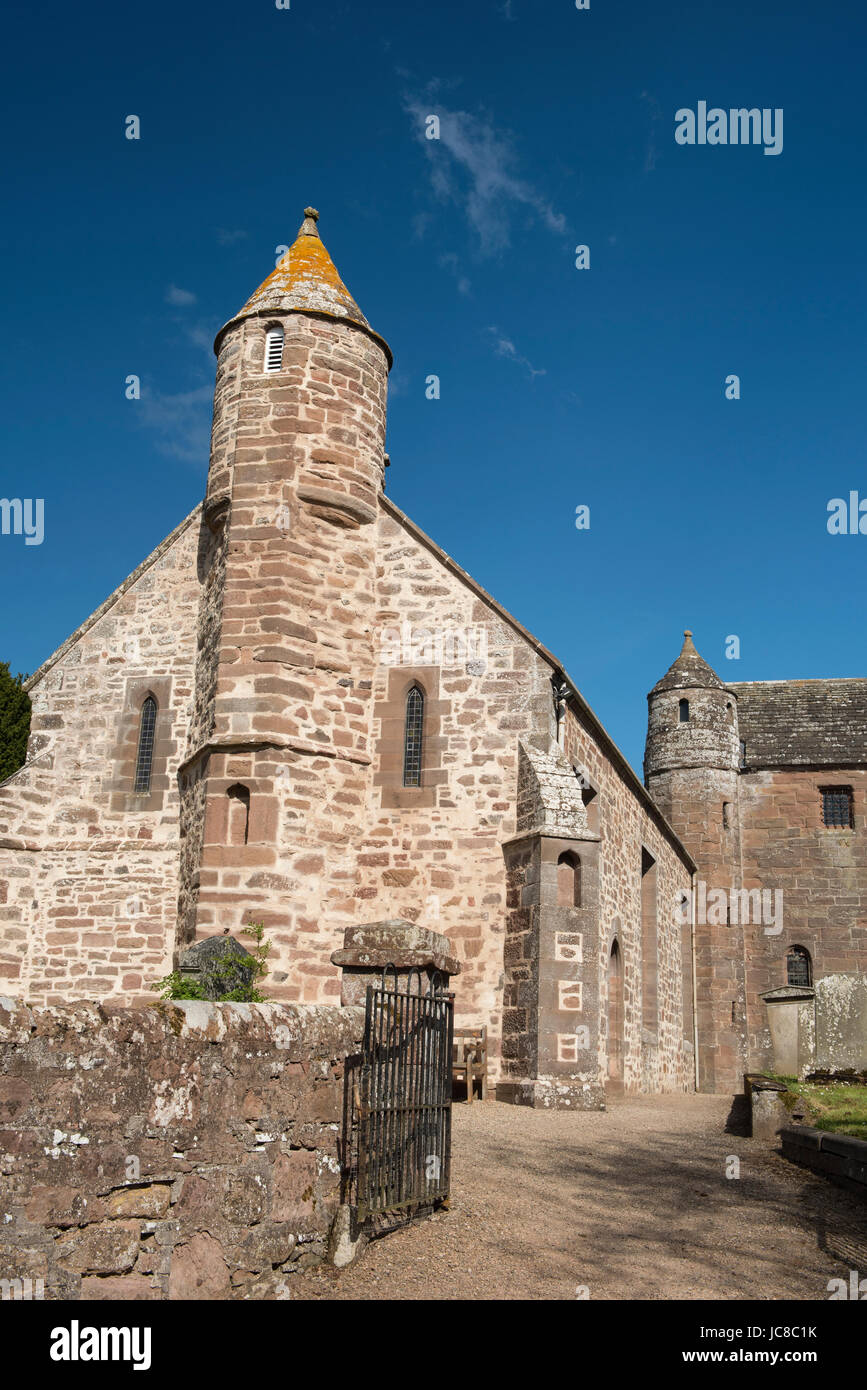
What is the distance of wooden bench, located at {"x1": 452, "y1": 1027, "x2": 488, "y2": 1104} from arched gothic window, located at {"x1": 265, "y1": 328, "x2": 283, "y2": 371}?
911 cm

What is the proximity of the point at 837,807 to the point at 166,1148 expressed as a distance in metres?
26.8

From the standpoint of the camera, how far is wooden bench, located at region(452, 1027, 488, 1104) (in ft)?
41.7

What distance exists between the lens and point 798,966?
1097 inches

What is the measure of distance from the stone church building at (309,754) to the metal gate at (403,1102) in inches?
192

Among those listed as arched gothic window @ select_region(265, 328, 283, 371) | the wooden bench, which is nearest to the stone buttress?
the wooden bench

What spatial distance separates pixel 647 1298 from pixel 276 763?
8617 mm

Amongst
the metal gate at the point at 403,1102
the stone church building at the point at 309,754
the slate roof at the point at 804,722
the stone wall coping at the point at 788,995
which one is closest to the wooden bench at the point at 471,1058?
the stone church building at the point at 309,754

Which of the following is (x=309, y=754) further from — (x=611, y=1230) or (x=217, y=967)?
(x=611, y=1230)

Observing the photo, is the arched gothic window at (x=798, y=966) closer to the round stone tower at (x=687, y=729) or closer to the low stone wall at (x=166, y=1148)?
the round stone tower at (x=687, y=729)

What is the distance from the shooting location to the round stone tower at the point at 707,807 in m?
26.2

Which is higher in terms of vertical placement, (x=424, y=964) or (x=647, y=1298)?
(x=424, y=964)
